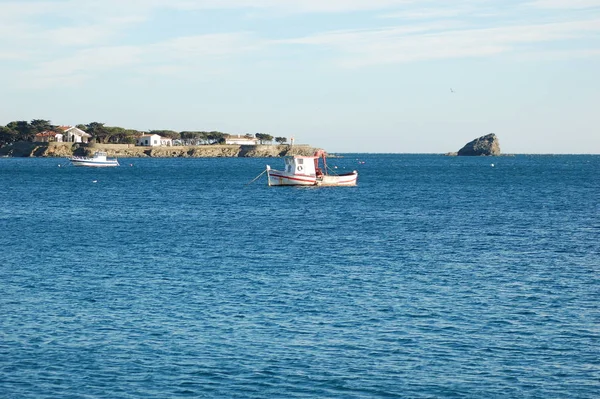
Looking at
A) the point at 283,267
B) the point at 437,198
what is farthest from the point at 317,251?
the point at 437,198

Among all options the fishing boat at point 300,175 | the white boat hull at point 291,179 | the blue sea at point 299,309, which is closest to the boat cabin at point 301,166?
the fishing boat at point 300,175

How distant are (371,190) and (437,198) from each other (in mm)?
18002

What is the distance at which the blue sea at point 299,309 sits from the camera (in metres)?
25.3

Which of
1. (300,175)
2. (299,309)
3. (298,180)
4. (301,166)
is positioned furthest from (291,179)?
(299,309)

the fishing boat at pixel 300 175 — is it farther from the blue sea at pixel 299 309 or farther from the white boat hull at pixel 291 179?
the blue sea at pixel 299 309

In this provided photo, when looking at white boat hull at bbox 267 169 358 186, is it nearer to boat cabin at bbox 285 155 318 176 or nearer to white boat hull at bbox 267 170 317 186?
white boat hull at bbox 267 170 317 186

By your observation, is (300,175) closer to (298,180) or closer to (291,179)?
(298,180)

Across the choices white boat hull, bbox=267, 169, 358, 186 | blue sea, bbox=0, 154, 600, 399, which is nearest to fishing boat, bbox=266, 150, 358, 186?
white boat hull, bbox=267, 169, 358, 186

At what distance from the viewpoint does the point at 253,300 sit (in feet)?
117

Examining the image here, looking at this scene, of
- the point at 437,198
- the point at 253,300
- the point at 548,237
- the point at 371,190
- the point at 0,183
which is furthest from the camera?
the point at 0,183

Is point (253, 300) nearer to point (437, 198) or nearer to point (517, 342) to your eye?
point (517, 342)

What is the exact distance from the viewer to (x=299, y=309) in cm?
3409

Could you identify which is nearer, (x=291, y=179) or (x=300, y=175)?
(x=300, y=175)

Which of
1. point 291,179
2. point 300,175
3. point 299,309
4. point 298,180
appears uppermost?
point 300,175
